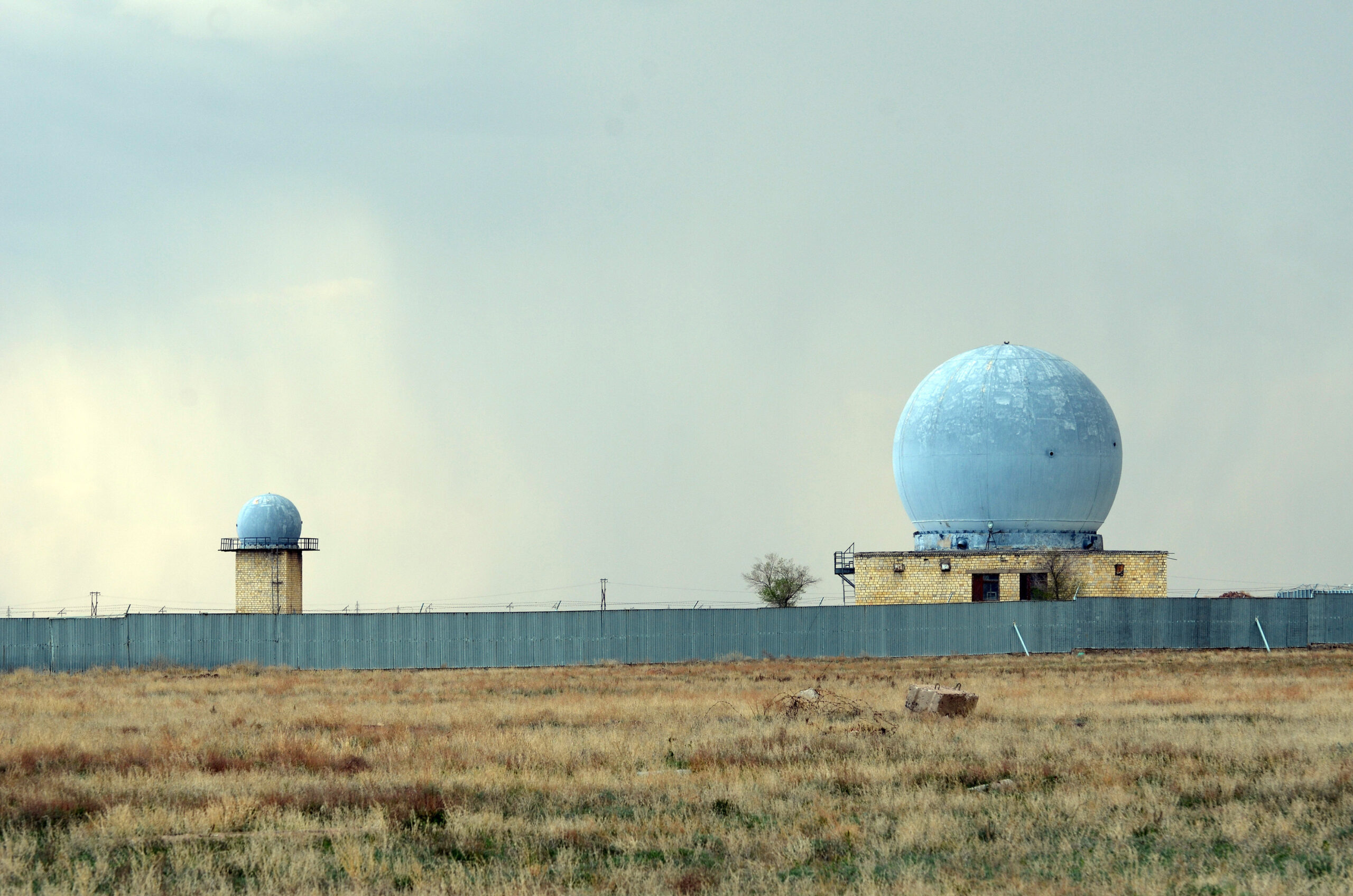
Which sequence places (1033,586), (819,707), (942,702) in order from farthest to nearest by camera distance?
(1033,586)
(819,707)
(942,702)

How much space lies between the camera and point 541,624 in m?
40.9

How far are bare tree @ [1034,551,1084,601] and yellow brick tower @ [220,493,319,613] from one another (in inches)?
1357

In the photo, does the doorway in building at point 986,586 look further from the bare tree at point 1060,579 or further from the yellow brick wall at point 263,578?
the yellow brick wall at point 263,578

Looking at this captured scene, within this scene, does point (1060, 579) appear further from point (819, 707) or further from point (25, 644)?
point (25, 644)

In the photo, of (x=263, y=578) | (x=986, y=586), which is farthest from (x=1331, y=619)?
(x=263, y=578)

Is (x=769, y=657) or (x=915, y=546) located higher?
(x=915, y=546)

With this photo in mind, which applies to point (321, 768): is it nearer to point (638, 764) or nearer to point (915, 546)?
point (638, 764)

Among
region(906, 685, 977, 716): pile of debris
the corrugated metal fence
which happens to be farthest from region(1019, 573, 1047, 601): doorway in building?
region(906, 685, 977, 716): pile of debris

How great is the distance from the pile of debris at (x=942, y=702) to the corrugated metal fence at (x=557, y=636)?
775 inches

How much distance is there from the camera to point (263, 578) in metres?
63.5

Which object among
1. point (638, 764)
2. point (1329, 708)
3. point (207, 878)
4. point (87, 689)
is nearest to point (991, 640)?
point (1329, 708)

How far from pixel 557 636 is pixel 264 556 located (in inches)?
1080

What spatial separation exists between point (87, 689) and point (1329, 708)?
1016 inches

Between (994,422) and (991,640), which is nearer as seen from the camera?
(991,640)
